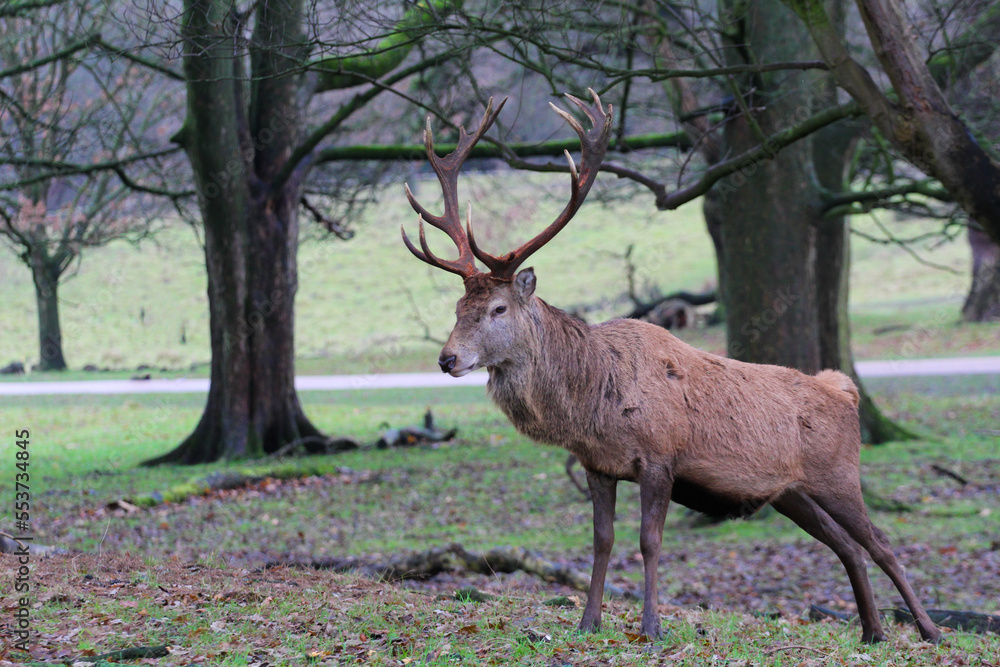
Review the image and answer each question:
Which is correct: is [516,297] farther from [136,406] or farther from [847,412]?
[136,406]

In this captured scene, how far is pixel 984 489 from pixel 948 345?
15961 mm

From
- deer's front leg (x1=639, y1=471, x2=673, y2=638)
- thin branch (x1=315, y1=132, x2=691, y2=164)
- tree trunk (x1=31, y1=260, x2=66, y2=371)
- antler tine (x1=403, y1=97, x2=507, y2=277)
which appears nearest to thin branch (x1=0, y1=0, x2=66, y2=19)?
thin branch (x1=315, y1=132, x2=691, y2=164)

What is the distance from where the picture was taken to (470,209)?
5375 millimetres

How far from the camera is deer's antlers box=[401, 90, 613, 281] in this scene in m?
5.61

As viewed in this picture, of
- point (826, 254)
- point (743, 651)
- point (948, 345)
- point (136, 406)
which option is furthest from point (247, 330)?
point (948, 345)

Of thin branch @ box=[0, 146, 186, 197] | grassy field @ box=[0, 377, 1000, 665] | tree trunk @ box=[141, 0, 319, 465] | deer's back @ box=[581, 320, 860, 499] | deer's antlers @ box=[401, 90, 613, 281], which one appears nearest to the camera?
grassy field @ box=[0, 377, 1000, 665]

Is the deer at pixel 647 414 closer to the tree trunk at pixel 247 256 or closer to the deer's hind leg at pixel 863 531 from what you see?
the deer's hind leg at pixel 863 531

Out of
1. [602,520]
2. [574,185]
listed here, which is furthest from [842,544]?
[574,185]

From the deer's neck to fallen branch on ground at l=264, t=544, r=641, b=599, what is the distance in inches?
89.8

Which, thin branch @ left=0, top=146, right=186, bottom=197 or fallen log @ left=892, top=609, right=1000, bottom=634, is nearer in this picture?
fallen log @ left=892, top=609, right=1000, bottom=634

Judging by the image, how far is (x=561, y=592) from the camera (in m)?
7.41

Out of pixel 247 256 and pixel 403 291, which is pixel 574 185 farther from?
pixel 403 291

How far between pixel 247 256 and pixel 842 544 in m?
10.6

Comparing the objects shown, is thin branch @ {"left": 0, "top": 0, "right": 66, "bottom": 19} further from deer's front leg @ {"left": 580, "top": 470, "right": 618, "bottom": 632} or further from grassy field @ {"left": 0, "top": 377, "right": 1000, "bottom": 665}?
deer's front leg @ {"left": 580, "top": 470, "right": 618, "bottom": 632}
